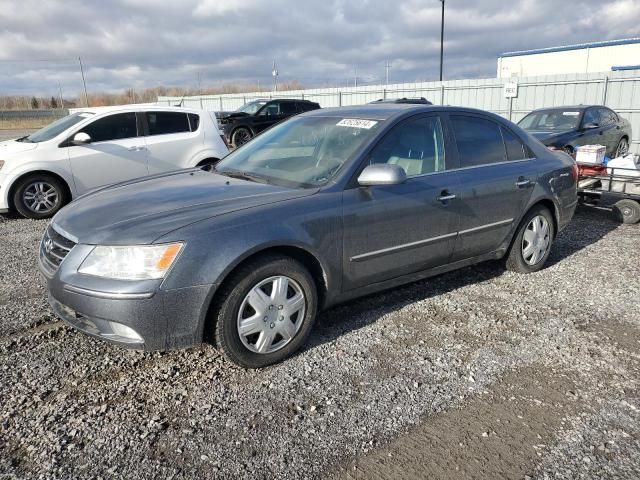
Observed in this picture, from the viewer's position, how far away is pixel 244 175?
393 cm

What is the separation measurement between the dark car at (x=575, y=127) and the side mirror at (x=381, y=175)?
7.42 metres

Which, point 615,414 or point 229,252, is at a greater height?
point 229,252

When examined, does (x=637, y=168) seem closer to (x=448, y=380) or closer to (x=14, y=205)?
(x=448, y=380)

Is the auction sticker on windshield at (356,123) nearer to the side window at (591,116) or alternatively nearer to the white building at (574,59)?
the side window at (591,116)

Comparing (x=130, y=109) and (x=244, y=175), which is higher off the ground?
(x=130, y=109)

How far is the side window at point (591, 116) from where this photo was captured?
10.6m

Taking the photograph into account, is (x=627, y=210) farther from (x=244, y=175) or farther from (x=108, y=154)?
(x=108, y=154)

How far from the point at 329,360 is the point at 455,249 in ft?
5.07

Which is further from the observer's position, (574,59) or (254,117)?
(574,59)

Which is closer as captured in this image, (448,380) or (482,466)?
(482,466)

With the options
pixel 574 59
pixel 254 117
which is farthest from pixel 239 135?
pixel 574 59

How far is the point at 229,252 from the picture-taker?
9.61 feet

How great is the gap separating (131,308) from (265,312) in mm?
785

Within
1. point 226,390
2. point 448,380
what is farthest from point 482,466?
point 226,390
